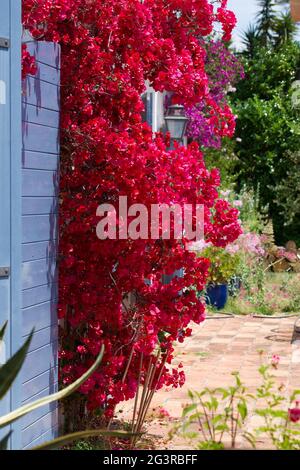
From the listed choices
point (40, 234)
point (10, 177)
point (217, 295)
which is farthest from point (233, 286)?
point (10, 177)

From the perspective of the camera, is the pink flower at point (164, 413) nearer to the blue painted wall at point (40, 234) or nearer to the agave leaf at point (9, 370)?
the blue painted wall at point (40, 234)

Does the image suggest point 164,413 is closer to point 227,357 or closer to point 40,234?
point 40,234

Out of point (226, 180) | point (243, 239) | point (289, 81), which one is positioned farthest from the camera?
point (289, 81)

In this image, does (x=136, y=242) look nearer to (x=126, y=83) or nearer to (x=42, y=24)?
(x=126, y=83)

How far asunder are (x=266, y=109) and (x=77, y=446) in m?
12.1

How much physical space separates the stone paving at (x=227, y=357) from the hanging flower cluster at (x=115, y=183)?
75 cm

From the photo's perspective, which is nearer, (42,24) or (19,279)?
(19,279)

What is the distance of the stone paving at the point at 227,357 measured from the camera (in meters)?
6.27

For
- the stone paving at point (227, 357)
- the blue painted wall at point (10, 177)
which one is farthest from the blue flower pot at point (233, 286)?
the blue painted wall at point (10, 177)

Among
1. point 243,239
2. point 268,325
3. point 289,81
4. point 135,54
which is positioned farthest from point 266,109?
point 135,54

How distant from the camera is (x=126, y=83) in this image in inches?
200

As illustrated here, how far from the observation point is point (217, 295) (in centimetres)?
1111

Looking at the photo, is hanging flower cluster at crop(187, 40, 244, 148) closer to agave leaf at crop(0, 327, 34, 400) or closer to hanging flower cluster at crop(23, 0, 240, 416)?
hanging flower cluster at crop(23, 0, 240, 416)

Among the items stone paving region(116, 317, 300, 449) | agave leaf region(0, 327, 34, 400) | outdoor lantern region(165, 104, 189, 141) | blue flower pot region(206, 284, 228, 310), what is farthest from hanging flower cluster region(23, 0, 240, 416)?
blue flower pot region(206, 284, 228, 310)
